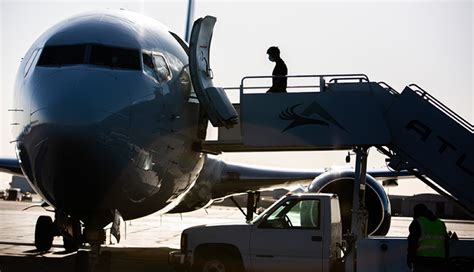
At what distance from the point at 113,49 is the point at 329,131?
3591 mm

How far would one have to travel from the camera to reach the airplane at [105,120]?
29.7ft

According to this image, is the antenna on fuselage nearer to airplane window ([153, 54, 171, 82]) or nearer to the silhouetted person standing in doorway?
the silhouetted person standing in doorway

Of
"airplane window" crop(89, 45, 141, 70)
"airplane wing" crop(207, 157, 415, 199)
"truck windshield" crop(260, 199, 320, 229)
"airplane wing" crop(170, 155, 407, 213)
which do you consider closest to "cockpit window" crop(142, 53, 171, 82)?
"airplane window" crop(89, 45, 141, 70)

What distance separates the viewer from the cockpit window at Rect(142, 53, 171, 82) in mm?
10500

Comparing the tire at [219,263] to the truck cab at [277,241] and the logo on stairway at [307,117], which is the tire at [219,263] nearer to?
the truck cab at [277,241]

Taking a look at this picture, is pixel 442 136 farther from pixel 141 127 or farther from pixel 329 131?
pixel 141 127

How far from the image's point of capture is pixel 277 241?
10.5 meters

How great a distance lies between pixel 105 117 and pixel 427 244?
447 centimetres

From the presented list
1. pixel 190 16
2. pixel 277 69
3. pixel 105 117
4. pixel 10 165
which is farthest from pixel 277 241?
pixel 190 16

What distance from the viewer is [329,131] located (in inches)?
451

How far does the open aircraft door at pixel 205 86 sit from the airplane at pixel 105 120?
0.14 metres

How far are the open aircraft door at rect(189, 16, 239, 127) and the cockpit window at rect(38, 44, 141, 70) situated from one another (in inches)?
42.0

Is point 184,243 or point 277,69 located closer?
point 184,243

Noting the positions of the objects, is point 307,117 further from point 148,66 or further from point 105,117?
point 105,117
